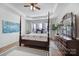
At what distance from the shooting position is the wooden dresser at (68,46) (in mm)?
2287

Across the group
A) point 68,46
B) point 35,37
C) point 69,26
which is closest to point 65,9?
point 69,26

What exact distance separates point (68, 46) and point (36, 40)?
2.29 feet

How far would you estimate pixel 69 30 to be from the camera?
7.79 ft

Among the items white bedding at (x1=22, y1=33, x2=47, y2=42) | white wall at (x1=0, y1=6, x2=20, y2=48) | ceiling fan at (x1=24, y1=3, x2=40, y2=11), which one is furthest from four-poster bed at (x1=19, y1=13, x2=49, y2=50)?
ceiling fan at (x1=24, y1=3, x2=40, y2=11)

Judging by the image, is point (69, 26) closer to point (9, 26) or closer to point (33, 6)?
point (33, 6)

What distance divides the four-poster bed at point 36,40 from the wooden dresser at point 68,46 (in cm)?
29

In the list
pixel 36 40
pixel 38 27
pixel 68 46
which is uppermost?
pixel 38 27

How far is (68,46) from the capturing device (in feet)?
7.52

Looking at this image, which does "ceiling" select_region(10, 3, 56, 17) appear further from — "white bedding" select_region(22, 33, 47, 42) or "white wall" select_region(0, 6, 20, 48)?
"white bedding" select_region(22, 33, 47, 42)

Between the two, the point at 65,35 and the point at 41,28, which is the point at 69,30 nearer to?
the point at 65,35

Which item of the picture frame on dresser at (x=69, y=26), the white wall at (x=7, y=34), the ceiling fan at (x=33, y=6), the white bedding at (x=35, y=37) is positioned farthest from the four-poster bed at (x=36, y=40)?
the ceiling fan at (x=33, y=6)

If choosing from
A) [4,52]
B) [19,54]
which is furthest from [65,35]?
[4,52]

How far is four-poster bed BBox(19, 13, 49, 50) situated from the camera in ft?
7.98

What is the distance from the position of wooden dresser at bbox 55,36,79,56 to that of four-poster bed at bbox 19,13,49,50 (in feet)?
0.96
